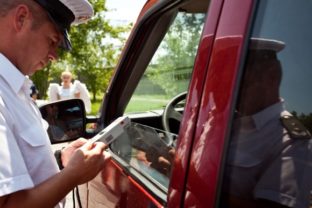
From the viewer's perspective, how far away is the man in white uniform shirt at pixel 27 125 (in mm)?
1178

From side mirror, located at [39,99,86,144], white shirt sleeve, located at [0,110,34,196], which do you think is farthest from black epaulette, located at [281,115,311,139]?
side mirror, located at [39,99,86,144]

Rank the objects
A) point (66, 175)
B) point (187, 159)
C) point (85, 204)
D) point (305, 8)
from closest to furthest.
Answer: point (305, 8)
point (187, 159)
point (66, 175)
point (85, 204)

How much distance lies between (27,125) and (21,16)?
0.34m

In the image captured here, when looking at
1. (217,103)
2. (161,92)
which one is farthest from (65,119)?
(217,103)

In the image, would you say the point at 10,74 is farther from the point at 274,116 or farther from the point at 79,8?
the point at 274,116

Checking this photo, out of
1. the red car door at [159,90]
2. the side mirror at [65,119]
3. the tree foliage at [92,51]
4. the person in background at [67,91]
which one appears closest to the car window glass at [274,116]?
the red car door at [159,90]

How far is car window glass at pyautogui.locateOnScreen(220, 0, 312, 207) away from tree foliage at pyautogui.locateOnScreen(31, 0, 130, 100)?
16.7m

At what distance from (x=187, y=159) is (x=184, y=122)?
0.36 ft

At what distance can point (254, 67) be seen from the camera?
1.07 m

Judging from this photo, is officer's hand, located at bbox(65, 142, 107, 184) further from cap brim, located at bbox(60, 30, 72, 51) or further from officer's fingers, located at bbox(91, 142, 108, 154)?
cap brim, located at bbox(60, 30, 72, 51)

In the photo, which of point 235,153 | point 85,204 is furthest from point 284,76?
point 85,204

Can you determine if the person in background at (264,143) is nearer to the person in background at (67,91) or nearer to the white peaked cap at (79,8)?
the white peaked cap at (79,8)

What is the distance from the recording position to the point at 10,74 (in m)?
1.30

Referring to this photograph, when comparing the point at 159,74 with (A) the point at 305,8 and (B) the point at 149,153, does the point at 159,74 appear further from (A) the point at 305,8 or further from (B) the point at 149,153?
(A) the point at 305,8
